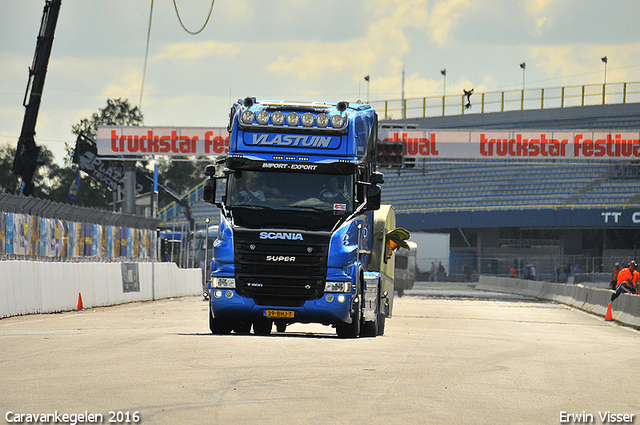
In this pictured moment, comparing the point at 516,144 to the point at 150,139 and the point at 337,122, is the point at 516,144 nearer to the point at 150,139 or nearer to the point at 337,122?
the point at 150,139

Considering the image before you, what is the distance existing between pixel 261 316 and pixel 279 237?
1.30 metres

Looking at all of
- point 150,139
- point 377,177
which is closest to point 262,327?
point 377,177

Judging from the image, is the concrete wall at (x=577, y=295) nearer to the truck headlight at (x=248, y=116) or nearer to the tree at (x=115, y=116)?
the truck headlight at (x=248, y=116)

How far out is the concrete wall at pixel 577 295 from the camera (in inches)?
989

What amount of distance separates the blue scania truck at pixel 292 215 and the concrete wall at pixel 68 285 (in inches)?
294

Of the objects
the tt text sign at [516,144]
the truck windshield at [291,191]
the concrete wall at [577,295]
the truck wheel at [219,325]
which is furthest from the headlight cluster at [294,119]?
the tt text sign at [516,144]

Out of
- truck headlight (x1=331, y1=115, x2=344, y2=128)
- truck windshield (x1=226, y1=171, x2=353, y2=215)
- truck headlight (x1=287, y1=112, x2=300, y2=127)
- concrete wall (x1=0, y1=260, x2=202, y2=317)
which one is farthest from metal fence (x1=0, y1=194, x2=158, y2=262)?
truck headlight (x1=331, y1=115, x2=344, y2=128)

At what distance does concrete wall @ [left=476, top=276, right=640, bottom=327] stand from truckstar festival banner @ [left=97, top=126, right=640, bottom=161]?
20.8ft

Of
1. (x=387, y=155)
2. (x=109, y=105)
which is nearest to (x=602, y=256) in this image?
(x=387, y=155)

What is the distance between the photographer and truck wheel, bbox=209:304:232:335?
50.1 feet

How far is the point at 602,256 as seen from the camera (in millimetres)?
61000

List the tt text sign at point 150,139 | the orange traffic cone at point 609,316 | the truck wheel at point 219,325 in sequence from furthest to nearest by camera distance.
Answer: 1. the tt text sign at point 150,139
2. the orange traffic cone at point 609,316
3. the truck wheel at point 219,325

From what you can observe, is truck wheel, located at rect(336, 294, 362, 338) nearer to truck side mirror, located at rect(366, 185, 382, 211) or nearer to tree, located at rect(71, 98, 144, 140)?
truck side mirror, located at rect(366, 185, 382, 211)

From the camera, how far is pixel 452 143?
43.3 m
